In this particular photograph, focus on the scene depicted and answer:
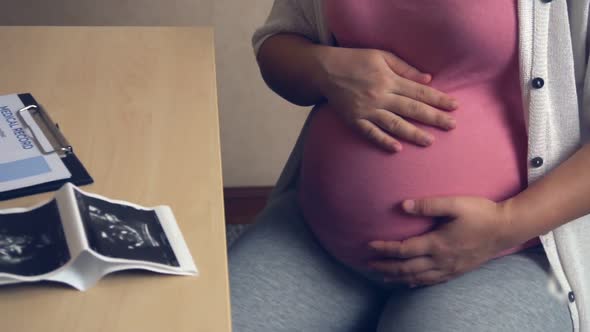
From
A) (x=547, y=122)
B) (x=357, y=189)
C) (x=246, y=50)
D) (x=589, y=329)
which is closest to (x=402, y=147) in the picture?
(x=357, y=189)

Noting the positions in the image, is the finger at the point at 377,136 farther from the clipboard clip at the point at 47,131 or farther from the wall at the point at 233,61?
the wall at the point at 233,61

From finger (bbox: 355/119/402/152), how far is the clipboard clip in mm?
369

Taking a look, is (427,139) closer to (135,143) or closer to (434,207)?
(434,207)

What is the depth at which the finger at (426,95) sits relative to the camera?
905mm

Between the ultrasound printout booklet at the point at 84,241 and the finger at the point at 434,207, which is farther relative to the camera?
the finger at the point at 434,207

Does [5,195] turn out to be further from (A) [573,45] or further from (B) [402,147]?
(A) [573,45]

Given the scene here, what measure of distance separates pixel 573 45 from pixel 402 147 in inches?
9.9

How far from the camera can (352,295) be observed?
→ 3.16ft

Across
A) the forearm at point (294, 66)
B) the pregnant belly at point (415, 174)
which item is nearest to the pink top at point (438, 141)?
the pregnant belly at point (415, 174)

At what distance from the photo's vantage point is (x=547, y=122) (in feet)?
2.90

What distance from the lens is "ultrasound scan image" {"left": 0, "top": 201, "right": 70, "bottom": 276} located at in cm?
66

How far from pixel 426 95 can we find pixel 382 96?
0.06 metres

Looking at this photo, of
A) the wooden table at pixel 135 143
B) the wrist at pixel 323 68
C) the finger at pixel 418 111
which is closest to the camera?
the wooden table at pixel 135 143

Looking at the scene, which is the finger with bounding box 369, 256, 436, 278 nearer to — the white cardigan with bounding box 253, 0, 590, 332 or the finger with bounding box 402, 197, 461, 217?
the finger with bounding box 402, 197, 461, 217
